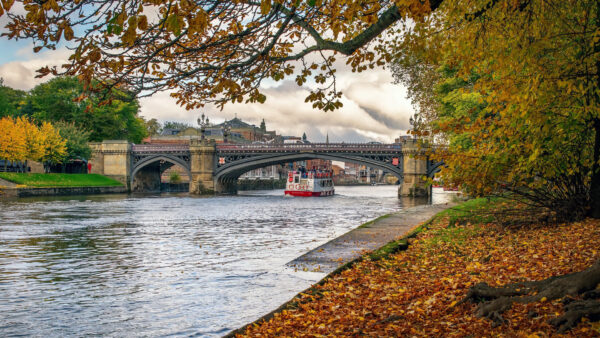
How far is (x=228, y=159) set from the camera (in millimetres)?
74188

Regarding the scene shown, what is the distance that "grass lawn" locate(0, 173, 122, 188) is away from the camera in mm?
54381

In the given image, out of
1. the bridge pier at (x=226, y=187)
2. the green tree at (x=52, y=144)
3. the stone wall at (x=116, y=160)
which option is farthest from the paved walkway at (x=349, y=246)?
the stone wall at (x=116, y=160)

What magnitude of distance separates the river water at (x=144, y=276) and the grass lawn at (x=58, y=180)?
93.8 ft

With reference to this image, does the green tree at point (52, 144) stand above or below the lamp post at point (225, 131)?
below

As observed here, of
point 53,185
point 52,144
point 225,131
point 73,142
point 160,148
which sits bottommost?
point 53,185

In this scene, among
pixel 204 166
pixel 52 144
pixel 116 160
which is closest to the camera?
pixel 52 144

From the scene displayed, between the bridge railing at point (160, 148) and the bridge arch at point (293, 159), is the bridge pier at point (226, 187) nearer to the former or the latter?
the bridge arch at point (293, 159)

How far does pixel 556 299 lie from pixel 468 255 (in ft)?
17.4

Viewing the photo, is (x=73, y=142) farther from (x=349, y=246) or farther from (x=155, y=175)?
(x=349, y=246)

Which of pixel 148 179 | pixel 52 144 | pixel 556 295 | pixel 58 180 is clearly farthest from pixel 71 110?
pixel 556 295

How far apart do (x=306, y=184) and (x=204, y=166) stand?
13759mm

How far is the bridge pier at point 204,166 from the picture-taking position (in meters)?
73.0

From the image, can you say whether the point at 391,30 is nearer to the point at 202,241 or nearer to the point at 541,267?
the point at 541,267

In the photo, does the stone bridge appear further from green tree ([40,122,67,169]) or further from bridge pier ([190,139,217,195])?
green tree ([40,122,67,169])
